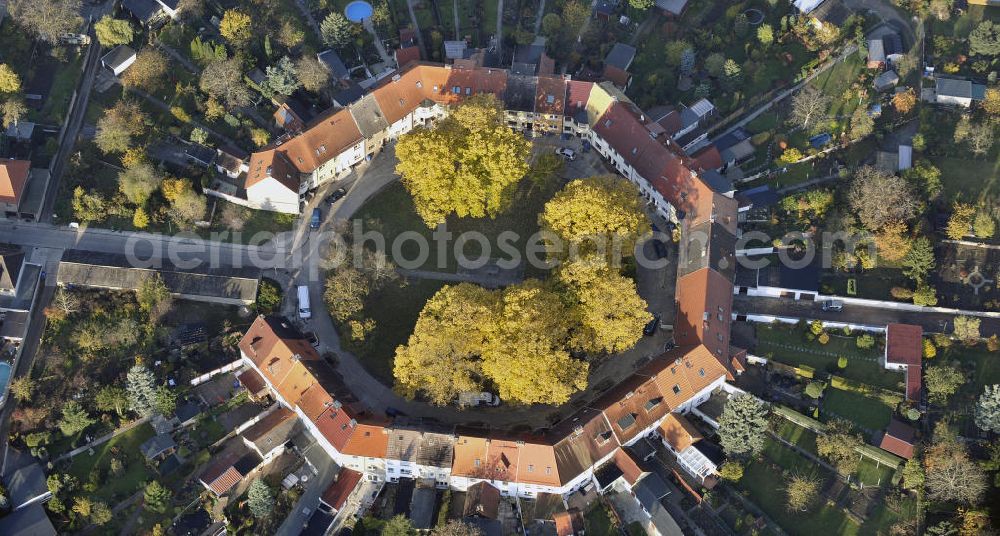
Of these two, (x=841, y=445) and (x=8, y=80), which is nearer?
(x=841, y=445)

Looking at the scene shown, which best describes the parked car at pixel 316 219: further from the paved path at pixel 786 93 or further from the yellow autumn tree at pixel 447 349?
the paved path at pixel 786 93

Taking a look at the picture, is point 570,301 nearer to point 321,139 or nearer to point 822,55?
point 321,139

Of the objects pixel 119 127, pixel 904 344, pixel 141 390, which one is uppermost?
pixel 119 127

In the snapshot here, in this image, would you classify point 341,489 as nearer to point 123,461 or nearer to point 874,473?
point 123,461

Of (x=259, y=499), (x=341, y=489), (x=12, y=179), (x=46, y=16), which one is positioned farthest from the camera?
(x=46, y=16)

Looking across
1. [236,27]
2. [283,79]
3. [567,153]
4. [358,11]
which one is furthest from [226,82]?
[567,153]
